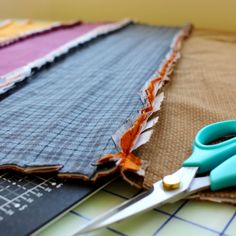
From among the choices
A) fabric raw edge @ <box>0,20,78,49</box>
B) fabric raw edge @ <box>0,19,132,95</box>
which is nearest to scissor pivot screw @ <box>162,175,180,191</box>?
fabric raw edge @ <box>0,19,132,95</box>

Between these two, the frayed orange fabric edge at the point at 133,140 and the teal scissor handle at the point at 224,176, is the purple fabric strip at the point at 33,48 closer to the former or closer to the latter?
the frayed orange fabric edge at the point at 133,140

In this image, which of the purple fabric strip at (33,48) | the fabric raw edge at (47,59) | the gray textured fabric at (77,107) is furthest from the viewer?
the purple fabric strip at (33,48)

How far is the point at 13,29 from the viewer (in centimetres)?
112

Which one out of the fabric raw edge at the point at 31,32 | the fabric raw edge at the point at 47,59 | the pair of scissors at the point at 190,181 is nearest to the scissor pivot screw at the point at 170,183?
the pair of scissors at the point at 190,181

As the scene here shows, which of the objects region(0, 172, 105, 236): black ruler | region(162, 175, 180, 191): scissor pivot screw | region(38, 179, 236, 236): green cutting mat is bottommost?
region(38, 179, 236, 236): green cutting mat

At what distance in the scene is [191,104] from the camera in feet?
1.82

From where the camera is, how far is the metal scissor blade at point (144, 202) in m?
0.32

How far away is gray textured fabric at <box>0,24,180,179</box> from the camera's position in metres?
0.43

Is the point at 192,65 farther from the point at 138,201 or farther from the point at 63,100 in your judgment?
the point at 138,201

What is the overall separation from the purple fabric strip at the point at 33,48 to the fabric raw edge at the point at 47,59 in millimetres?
22

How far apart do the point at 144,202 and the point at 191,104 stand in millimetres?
248

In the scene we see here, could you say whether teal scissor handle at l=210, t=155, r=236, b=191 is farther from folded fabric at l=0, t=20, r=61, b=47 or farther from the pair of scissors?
folded fabric at l=0, t=20, r=61, b=47

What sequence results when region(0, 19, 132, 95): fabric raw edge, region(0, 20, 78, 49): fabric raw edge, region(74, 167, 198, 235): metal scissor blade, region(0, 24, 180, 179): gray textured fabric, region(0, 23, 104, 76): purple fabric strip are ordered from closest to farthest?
region(74, 167, 198, 235): metal scissor blade
region(0, 24, 180, 179): gray textured fabric
region(0, 19, 132, 95): fabric raw edge
region(0, 23, 104, 76): purple fabric strip
region(0, 20, 78, 49): fabric raw edge

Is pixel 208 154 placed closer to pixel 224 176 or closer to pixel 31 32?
pixel 224 176
